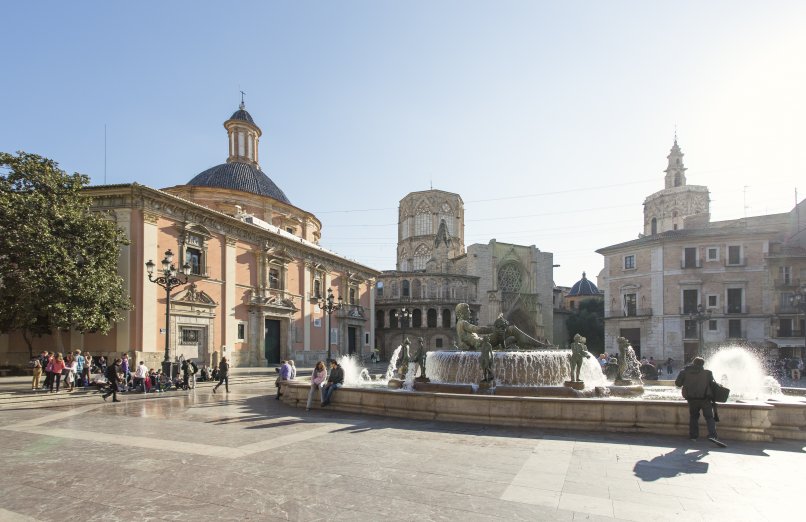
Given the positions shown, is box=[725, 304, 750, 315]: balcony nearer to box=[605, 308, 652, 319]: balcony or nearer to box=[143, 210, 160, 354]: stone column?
box=[605, 308, 652, 319]: balcony

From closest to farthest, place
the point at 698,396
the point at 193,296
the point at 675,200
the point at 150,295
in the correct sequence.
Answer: the point at 698,396 → the point at 150,295 → the point at 193,296 → the point at 675,200

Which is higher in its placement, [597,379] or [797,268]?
[797,268]

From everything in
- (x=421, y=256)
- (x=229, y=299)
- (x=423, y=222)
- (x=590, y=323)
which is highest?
(x=423, y=222)

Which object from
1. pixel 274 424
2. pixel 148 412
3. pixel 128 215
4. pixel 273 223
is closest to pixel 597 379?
pixel 274 424

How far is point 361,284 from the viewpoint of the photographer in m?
43.2

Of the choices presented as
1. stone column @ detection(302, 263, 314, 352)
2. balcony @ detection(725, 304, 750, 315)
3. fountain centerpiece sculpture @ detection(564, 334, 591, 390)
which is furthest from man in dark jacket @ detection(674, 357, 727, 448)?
balcony @ detection(725, 304, 750, 315)

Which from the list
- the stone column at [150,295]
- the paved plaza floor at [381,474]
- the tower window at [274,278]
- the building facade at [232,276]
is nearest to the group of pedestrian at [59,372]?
the building facade at [232,276]

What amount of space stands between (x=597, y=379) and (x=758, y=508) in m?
10.1

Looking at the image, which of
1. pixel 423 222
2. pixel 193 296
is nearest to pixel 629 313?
pixel 193 296

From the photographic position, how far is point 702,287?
3744 centimetres

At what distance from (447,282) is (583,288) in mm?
34739

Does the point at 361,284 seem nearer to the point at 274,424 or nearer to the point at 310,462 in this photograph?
the point at 274,424

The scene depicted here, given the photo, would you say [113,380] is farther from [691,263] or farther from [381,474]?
[691,263]

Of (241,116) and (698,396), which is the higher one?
(241,116)
